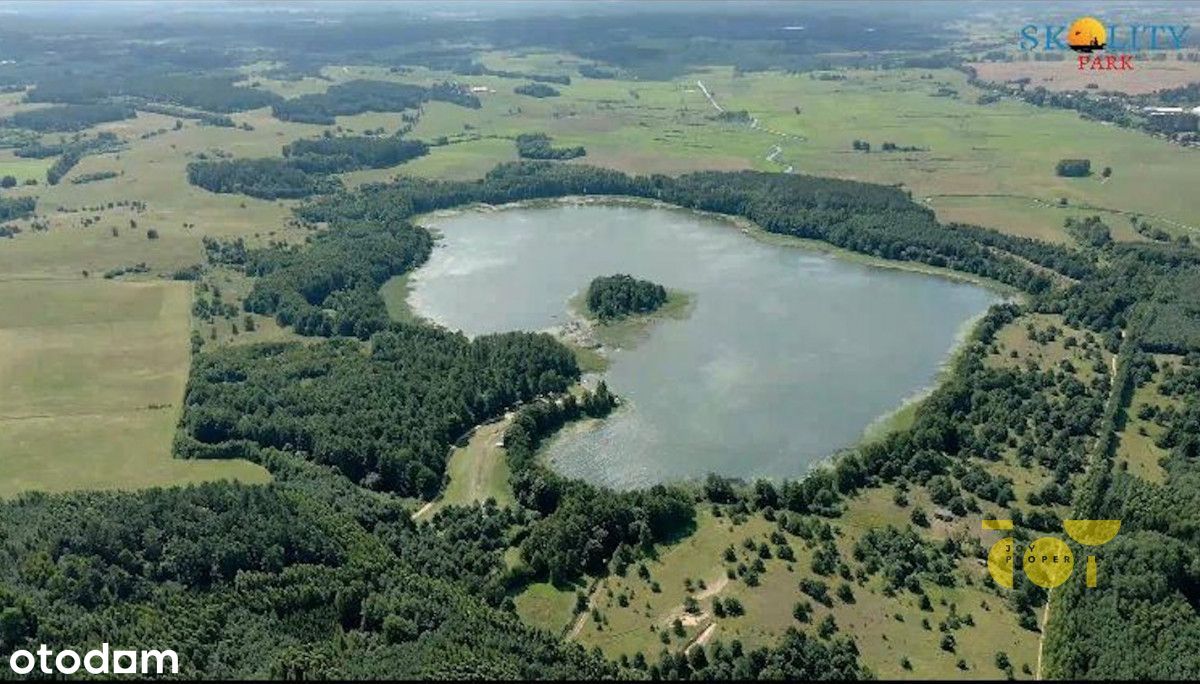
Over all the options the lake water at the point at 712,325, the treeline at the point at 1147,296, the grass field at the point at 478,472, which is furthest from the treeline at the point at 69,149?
the treeline at the point at 1147,296

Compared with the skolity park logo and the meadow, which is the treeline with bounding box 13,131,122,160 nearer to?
the meadow

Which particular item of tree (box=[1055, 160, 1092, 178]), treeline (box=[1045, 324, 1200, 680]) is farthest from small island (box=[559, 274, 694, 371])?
tree (box=[1055, 160, 1092, 178])

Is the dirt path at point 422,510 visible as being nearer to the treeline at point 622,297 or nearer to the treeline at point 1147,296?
the treeline at point 622,297

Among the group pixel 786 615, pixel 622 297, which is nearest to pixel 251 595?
pixel 786 615

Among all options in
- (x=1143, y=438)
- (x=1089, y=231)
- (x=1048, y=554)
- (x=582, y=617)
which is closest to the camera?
(x=582, y=617)

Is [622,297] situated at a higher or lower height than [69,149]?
lower

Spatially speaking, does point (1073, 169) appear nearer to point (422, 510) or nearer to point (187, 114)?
point (422, 510)

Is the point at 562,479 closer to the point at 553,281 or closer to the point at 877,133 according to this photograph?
the point at 553,281
